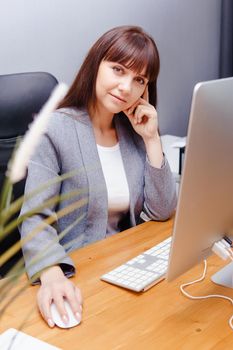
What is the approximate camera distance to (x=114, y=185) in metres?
1.46

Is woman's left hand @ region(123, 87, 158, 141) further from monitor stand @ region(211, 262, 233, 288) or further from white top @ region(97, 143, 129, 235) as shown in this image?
monitor stand @ region(211, 262, 233, 288)

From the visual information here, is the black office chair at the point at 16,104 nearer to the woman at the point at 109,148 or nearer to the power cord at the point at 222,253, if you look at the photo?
the woman at the point at 109,148

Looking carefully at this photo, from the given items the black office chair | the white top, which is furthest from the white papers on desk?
the white top

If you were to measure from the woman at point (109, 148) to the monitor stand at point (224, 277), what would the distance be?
37 cm

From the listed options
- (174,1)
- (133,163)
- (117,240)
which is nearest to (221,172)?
(117,240)

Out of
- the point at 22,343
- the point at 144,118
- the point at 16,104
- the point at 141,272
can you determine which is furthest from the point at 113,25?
the point at 22,343

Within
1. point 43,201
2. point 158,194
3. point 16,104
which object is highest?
point 16,104

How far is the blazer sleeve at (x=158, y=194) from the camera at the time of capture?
56.6 inches

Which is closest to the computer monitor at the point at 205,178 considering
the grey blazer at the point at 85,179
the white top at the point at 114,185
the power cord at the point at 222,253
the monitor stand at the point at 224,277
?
the power cord at the point at 222,253

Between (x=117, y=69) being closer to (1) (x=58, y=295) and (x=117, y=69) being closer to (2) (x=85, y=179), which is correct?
(2) (x=85, y=179)

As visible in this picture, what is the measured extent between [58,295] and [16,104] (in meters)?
0.62

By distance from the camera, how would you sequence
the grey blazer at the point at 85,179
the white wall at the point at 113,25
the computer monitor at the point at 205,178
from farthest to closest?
the white wall at the point at 113,25
the grey blazer at the point at 85,179
the computer monitor at the point at 205,178

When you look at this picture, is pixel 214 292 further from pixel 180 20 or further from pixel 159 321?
pixel 180 20

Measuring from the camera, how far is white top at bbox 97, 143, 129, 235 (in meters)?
1.45
